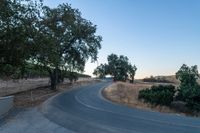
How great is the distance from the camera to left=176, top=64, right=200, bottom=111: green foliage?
3875cm

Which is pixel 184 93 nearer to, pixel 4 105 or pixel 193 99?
pixel 193 99

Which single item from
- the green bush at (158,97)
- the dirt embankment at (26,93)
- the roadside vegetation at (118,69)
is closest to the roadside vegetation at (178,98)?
the green bush at (158,97)

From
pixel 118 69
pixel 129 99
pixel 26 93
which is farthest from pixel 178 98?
pixel 118 69

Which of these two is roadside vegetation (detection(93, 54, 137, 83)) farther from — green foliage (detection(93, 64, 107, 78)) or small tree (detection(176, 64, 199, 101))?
small tree (detection(176, 64, 199, 101))

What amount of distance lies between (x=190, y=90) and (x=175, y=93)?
23.5ft

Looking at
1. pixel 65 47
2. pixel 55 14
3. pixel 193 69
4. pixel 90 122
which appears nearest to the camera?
pixel 90 122

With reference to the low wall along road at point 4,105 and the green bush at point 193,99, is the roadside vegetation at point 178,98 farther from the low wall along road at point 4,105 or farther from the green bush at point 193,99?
the low wall along road at point 4,105

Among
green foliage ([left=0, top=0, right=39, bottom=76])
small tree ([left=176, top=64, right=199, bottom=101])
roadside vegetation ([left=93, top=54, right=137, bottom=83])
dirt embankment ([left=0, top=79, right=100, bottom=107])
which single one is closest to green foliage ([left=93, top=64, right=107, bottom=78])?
roadside vegetation ([left=93, top=54, right=137, bottom=83])

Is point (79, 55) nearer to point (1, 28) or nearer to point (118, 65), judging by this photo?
point (1, 28)

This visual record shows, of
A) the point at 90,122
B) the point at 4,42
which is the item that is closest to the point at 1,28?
the point at 4,42

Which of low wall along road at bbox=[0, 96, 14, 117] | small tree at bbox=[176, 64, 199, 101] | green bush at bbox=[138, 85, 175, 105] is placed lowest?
low wall along road at bbox=[0, 96, 14, 117]

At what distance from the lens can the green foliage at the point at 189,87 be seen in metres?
38.8

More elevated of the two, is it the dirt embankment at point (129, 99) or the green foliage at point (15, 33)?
the green foliage at point (15, 33)

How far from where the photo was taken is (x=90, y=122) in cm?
1894
